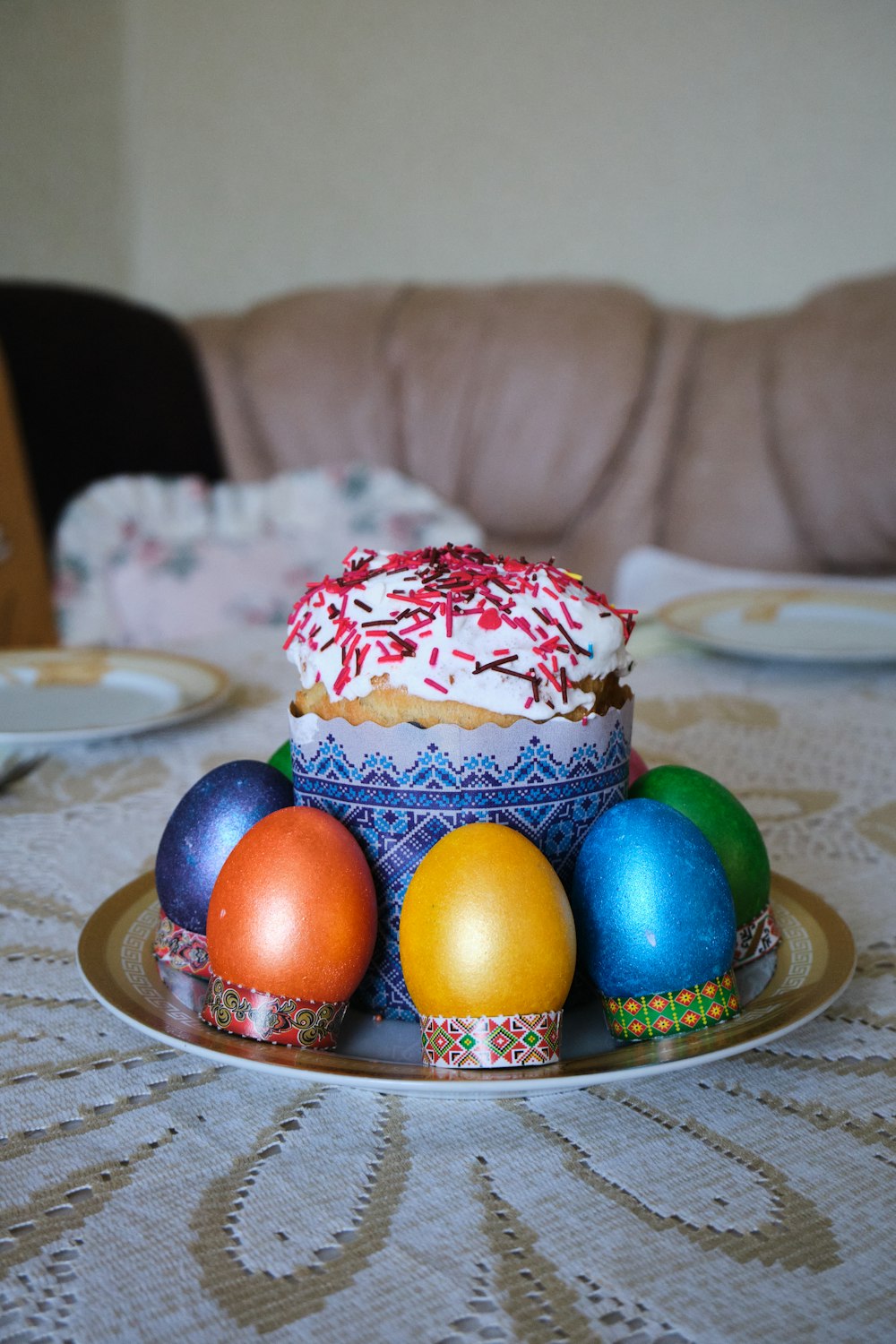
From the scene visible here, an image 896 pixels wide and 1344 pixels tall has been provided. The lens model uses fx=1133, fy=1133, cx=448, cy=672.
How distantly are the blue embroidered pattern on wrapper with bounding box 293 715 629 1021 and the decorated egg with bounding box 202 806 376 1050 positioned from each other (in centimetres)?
2

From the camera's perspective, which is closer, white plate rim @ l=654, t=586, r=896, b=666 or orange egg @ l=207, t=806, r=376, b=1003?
orange egg @ l=207, t=806, r=376, b=1003

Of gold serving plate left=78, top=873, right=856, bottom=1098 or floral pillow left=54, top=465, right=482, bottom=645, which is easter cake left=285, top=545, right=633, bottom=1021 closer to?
gold serving plate left=78, top=873, right=856, bottom=1098

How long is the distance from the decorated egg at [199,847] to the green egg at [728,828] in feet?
0.60

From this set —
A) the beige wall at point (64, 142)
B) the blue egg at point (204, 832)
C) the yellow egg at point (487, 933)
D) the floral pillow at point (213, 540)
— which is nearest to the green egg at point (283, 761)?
the blue egg at point (204, 832)

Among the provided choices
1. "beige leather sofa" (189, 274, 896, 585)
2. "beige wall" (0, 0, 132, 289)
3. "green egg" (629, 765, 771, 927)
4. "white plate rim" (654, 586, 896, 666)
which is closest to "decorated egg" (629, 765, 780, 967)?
"green egg" (629, 765, 771, 927)

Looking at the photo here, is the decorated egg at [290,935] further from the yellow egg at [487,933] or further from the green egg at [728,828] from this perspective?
the green egg at [728,828]

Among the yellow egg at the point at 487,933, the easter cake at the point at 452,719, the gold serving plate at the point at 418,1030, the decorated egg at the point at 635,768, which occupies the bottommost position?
the gold serving plate at the point at 418,1030

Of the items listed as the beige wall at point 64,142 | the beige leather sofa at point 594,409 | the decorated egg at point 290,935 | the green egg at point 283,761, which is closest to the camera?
the decorated egg at point 290,935

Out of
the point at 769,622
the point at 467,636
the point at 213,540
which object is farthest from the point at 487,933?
the point at 213,540

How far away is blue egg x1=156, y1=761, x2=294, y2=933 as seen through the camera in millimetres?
→ 517

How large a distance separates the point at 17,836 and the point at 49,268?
8.74ft

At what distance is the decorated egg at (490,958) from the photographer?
423mm

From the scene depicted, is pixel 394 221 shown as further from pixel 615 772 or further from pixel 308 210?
pixel 615 772

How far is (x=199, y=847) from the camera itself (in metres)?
0.52
